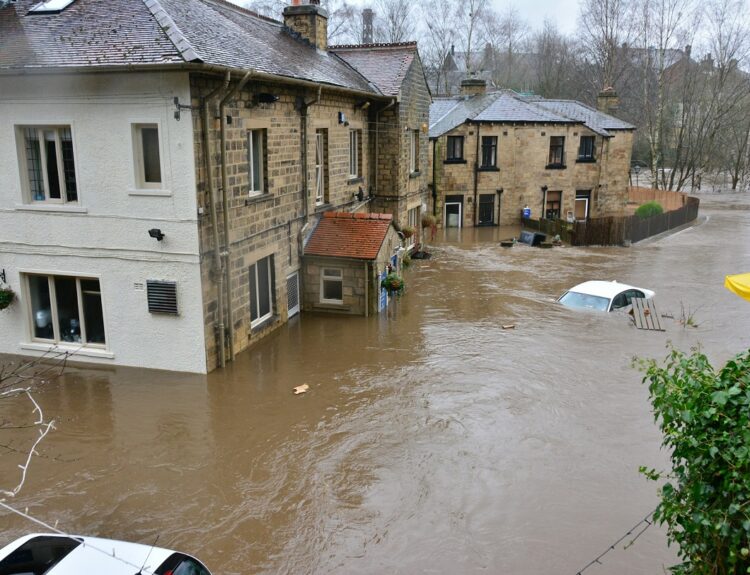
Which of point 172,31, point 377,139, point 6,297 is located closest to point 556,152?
point 377,139

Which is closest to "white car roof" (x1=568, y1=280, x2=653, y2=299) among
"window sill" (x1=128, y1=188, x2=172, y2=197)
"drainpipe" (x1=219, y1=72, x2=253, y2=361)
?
"drainpipe" (x1=219, y1=72, x2=253, y2=361)

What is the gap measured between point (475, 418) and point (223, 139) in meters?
7.19

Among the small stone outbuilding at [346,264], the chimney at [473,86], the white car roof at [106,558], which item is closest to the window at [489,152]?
the chimney at [473,86]

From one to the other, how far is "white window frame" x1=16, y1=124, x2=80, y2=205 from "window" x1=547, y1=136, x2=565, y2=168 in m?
27.1

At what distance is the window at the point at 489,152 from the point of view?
34.3 m

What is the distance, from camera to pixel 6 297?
14070mm

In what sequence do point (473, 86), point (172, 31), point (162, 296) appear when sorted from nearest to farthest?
point (172, 31), point (162, 296), point (473, 86)

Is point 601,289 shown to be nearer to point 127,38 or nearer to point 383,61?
point 383,61

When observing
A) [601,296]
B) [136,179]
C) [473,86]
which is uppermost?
[473,86]

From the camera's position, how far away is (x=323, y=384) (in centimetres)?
1354

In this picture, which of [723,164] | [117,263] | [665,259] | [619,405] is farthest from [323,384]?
[723,164]

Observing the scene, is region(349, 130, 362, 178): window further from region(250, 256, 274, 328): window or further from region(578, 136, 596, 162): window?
region(578, 136, 596, 162): window

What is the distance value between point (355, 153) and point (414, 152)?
458 centimetres

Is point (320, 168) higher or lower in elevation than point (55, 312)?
higher
